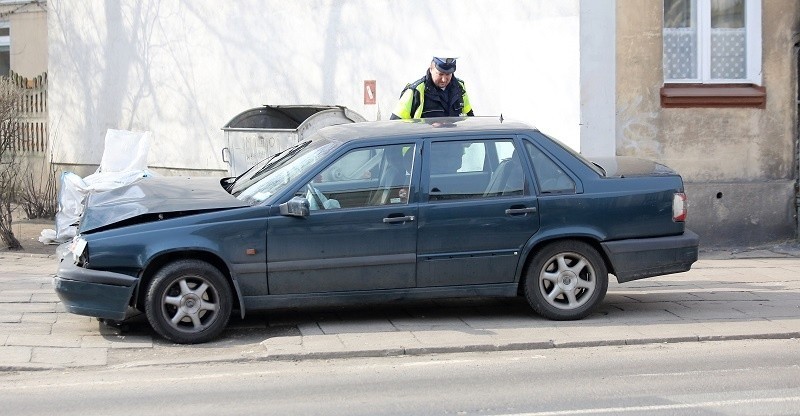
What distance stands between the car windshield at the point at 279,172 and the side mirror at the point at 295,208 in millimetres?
206

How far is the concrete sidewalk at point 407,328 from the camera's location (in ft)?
25.0

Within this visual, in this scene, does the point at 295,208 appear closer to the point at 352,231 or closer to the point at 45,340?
the point at 352,231

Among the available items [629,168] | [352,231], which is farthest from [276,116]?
[629,168]

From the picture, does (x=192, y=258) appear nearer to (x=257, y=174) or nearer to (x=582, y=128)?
(x=257, y=174)

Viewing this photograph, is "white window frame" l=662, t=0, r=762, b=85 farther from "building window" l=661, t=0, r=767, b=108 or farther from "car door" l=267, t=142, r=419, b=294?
"car door" l=267, t=142, r=419, b=294

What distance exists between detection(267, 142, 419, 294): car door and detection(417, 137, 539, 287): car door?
14cm

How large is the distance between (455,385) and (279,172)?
2.57 meters

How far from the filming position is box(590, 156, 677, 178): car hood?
28.5 feet

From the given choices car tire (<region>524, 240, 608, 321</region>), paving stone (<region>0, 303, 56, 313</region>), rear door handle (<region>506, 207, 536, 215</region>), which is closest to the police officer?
rear door handle (<region>506, 207, 536, 215</region>)

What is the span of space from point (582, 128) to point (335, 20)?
3630mm

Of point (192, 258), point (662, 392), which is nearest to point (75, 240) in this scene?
point (192, 258)

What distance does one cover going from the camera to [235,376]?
7023mm

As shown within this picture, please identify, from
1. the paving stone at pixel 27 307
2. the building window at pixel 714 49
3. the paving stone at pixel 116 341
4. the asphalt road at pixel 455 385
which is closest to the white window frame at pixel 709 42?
the building window at pixel 714 49

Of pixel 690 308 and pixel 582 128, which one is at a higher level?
pixel 582 128
